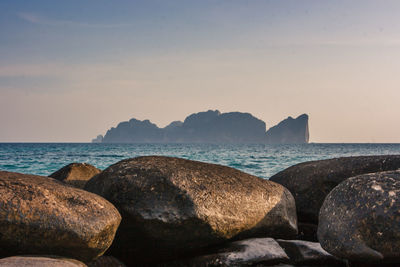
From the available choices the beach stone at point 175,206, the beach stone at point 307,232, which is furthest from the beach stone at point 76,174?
the beach stone at point 307,232

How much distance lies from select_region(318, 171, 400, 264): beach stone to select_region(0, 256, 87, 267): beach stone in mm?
2490

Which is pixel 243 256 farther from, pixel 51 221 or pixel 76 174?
pixel 76 174

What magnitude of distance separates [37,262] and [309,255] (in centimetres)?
297

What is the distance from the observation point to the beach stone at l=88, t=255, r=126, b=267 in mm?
4320

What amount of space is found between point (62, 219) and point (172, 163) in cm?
160

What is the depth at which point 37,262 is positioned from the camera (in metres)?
3.35

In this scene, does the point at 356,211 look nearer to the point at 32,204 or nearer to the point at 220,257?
the point at 220,257

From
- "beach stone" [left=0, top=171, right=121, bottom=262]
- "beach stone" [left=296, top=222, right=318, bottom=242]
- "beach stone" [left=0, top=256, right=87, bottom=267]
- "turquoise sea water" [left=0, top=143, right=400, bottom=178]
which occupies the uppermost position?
"beach stone" [left=0, top=171, right=121, bottom=262]

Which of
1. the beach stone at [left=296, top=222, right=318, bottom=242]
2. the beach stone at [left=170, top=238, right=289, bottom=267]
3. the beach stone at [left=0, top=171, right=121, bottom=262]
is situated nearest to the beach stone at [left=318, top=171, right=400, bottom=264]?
the beach stone at [left=170, top=238, right=289, bottom=267]

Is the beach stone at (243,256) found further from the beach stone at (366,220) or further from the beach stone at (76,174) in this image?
the beach stone at (76,174)

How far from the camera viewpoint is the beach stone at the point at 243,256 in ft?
14.8

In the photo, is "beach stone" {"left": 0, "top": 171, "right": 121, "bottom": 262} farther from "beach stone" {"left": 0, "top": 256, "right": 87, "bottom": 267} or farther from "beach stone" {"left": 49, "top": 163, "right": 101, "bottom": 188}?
"beach stone" {"left": 49, "top": 163, "right": 101, "bottom": 188}

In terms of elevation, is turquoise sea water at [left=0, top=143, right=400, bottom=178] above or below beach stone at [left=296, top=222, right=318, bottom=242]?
below

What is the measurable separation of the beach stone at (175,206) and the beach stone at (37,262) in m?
1.01
